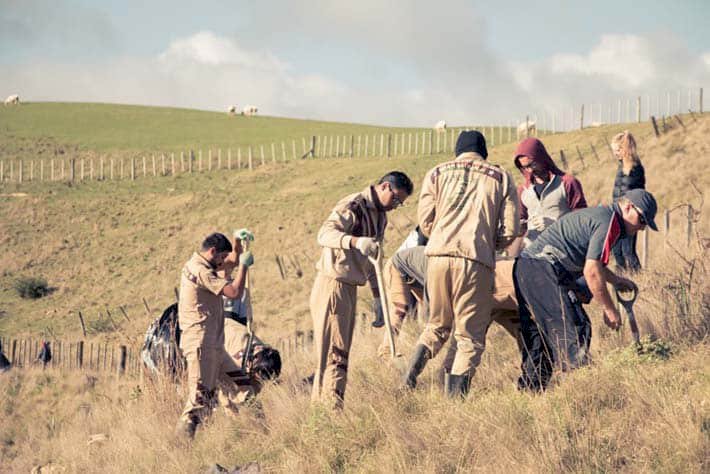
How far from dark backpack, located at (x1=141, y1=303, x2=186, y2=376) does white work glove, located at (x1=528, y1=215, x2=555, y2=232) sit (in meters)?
3.27

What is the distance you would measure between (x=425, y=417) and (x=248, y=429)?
177 cm

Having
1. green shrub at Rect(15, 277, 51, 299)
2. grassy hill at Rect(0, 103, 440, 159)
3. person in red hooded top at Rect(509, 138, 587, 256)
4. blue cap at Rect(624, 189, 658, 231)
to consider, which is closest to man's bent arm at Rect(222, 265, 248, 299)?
person in red hooded top at Rect(509, 138, 587, 256)

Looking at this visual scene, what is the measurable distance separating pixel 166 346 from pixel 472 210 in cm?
377

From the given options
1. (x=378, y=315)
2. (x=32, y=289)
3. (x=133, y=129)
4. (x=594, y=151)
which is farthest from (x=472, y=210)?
(x=133, y=129)

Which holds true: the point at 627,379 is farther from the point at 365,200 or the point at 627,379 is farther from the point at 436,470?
the point at 365,200

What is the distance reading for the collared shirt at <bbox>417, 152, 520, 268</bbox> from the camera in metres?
5.82

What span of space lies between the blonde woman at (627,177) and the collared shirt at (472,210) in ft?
12.1

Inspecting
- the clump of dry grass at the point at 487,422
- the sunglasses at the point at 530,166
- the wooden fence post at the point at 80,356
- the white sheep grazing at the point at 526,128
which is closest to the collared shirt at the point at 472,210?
the clump of dry grass at the point at 487,422

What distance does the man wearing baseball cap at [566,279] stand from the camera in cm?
584

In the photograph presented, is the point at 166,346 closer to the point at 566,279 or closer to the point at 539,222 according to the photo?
the point at 539,222

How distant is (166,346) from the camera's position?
27.9 feet

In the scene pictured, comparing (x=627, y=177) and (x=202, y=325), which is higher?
(x=627, y=177)

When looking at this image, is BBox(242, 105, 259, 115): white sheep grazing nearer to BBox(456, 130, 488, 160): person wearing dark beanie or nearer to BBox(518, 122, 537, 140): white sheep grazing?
BBox(518, 122, 537, 140): white sheep grazing

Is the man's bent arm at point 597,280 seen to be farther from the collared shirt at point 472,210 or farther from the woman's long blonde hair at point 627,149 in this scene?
the woman's long blonde hair at point 627,149
